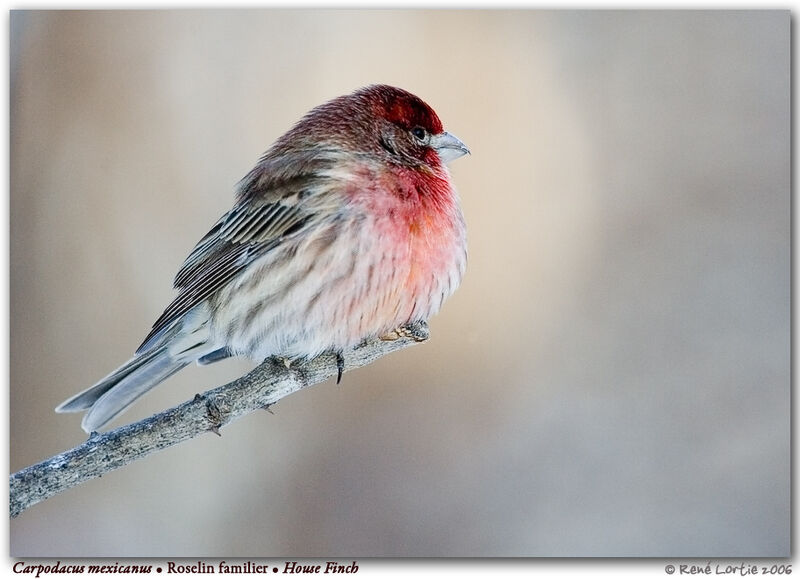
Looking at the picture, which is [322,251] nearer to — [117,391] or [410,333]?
[410,333]

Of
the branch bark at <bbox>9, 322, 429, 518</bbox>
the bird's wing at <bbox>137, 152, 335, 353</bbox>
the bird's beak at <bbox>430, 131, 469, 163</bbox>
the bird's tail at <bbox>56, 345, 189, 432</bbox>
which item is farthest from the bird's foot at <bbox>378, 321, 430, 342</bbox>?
the bird's tail at <bbox>56, 345, 189, 432</bbox>

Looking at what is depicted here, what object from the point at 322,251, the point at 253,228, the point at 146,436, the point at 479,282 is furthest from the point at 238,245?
the point at 479,282

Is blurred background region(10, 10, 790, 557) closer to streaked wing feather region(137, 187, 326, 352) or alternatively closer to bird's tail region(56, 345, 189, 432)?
bird's tail region(56, 345, 189, 432)

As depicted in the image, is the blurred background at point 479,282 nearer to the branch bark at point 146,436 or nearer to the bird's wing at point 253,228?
the bird's wing at point 253,228

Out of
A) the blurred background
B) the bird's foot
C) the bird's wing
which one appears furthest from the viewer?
the blurred background

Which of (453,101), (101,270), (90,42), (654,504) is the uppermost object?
(90,42)

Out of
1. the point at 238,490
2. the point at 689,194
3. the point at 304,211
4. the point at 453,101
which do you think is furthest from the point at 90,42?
the point at 689,194

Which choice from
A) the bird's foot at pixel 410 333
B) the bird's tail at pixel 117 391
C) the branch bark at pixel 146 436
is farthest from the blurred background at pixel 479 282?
the branch bark at pixel 146 436

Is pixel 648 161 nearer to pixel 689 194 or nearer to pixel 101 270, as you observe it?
pixel 689 194
